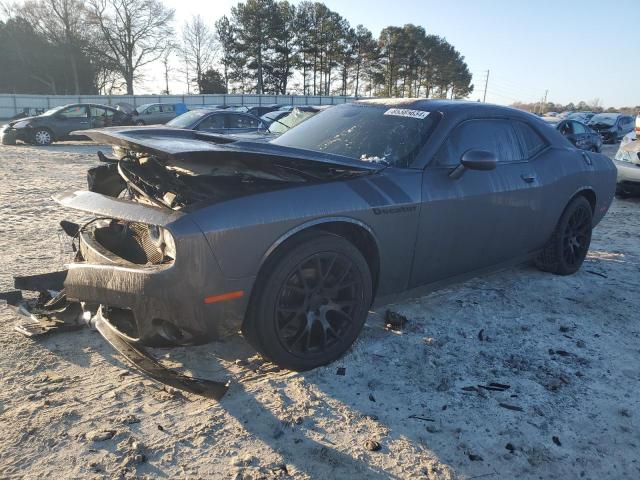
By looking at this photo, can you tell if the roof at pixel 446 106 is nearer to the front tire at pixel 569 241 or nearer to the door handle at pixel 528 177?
the door handle at pixel 528 177

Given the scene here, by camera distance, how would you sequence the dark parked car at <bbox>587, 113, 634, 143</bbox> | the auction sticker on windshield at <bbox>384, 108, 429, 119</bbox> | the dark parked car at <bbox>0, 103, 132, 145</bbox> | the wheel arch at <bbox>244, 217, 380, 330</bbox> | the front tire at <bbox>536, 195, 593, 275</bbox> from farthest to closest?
the dark parked car at <bbox>587, 113, 634, 143</bbox>
the dark parked car at <bbox>0, 103, 132, 145</bbox>
the front tire at <bbox>536, 195, 593, 275</bbox>
the auction sticker on windshield at <bbox>384, 108, 429, 119</bbox>
the wheel arch at <bbox>244, 217, 380, 330</bbox>

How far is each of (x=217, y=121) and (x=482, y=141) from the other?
10472mm

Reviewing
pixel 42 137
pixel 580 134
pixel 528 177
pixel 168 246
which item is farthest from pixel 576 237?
pixel 42 137

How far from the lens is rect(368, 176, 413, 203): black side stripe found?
10.3ft

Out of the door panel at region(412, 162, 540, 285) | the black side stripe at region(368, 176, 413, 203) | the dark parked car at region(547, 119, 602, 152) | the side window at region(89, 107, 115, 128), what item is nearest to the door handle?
the door panel at region(412, 162, 540, 285)

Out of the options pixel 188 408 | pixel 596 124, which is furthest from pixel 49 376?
pixel 596 124

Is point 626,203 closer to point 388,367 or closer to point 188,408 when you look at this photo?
point 388,367

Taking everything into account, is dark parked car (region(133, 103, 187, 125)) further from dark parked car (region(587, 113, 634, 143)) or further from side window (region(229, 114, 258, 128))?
dark parked car (region(587, 113, 634, 143))

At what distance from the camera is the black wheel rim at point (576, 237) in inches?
191

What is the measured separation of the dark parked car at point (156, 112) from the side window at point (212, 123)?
1019cm

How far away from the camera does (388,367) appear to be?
Result: 3061 millimetres

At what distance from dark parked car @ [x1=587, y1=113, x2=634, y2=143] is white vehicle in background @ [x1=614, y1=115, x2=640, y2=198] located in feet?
62.8

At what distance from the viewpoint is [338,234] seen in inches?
120

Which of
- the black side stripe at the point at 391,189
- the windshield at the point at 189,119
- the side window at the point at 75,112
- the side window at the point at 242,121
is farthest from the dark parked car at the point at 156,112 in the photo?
the black side stripe at the point at 391,189
